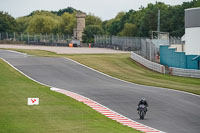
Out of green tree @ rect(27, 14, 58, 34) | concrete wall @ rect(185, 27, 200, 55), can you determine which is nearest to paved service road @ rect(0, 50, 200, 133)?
concrete wall @ rect(185, 27, 200, 55)

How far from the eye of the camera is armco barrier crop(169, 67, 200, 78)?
181 ft

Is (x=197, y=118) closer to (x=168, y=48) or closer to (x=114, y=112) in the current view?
(x=114, y=112)

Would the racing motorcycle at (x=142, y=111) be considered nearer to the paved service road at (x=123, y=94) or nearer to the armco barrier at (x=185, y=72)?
the paved service road at (x=123, y=94)

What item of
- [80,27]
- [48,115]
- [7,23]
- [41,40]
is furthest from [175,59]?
[7,23]

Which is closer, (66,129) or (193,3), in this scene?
(66,129)

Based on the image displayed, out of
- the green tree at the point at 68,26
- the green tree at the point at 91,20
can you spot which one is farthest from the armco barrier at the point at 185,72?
the green tree at the point at 68,26

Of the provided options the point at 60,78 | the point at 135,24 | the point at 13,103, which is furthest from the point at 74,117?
the point at 135,24

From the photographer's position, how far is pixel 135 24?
16138cm

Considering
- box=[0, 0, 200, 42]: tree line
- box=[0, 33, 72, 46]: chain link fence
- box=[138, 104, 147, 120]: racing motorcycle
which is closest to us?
box=[138, 104, 147, 120]: racing motorcycle

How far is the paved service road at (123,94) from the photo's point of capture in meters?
28.4

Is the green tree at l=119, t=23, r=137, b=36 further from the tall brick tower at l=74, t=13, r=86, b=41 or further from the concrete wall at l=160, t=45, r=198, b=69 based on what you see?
the concrete wall at l=160, t=45, r=198, b=69

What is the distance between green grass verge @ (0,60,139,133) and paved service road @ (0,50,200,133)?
2359 millimetres

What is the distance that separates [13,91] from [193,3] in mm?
110691

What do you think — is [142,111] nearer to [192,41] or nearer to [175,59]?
[192,41]
